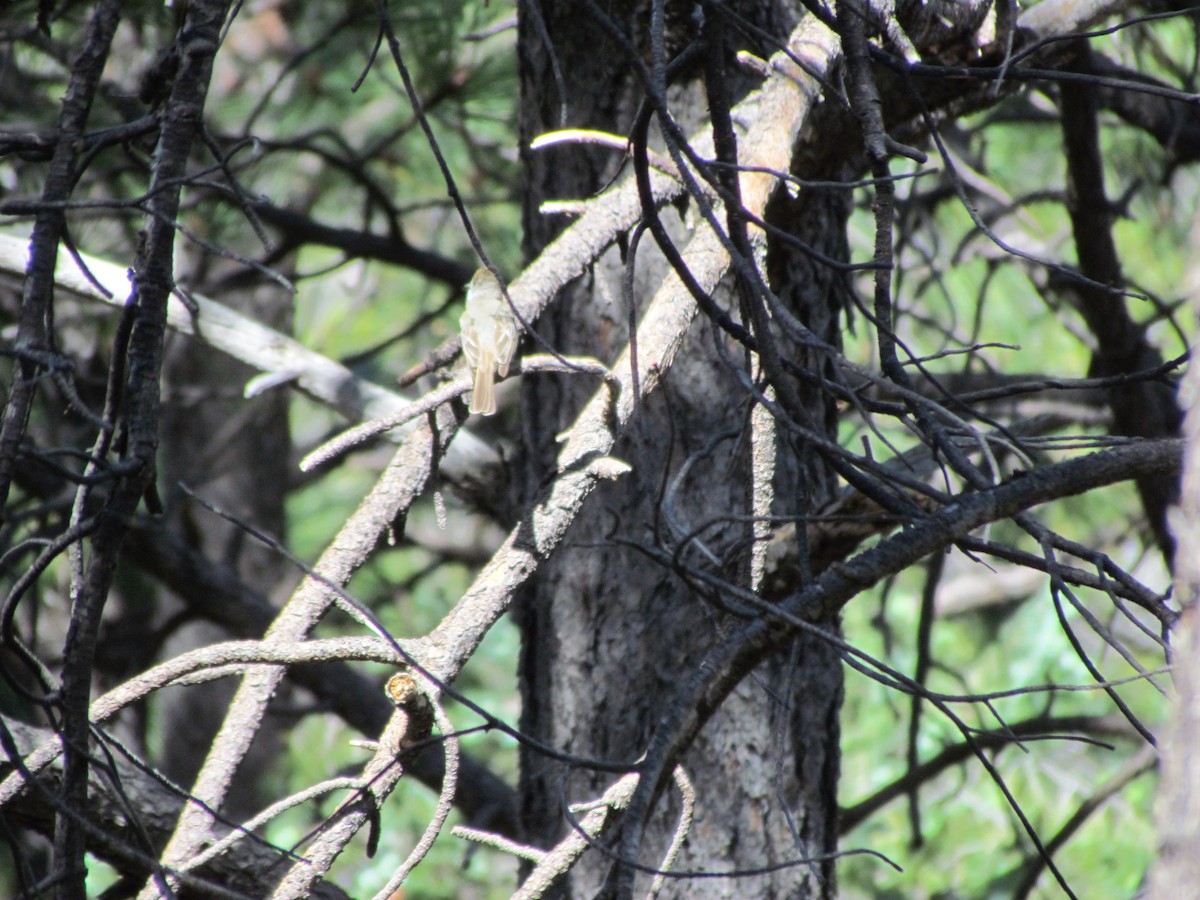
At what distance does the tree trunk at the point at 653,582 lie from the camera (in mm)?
2016

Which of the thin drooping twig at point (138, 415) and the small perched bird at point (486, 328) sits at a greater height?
the small perched bird at point (486, 328)

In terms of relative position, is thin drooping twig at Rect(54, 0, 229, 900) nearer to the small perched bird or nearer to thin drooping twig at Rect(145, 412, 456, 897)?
thin drooping twig at Rect(145, 412, 456, 897)

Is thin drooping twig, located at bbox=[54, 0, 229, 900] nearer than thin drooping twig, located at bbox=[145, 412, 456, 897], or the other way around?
thin drooping twig, located at bbox=[54, 0, 229, 900]

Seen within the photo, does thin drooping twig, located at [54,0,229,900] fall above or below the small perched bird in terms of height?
below

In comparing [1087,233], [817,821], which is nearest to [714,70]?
[817,821]

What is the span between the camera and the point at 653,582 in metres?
2.08

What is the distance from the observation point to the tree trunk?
2.02 meters

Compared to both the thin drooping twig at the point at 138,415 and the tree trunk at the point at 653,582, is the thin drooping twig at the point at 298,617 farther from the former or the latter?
the tree trunk at the point at 653,582

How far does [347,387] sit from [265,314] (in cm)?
268

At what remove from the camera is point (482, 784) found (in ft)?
9.82

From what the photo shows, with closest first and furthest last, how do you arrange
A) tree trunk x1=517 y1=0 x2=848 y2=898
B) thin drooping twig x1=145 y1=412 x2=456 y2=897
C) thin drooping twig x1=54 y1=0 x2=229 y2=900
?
thin drooping twig x1=54 y1=0 x2=229 y2=900
thin drooping twig x1=145 y1=412 x2=456 y2=897
tree trunk x1=517 y1=0 x2=848 y2=898

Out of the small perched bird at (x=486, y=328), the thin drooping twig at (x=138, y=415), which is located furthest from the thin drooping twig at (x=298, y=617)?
the small perched bird at (x=486, y=328)

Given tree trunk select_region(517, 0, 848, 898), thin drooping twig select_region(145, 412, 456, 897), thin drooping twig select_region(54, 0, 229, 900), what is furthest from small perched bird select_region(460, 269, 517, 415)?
thin drooping twig select_region(54, 0, 229, 900)

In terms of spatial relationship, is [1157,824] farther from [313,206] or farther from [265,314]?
[265,314]
